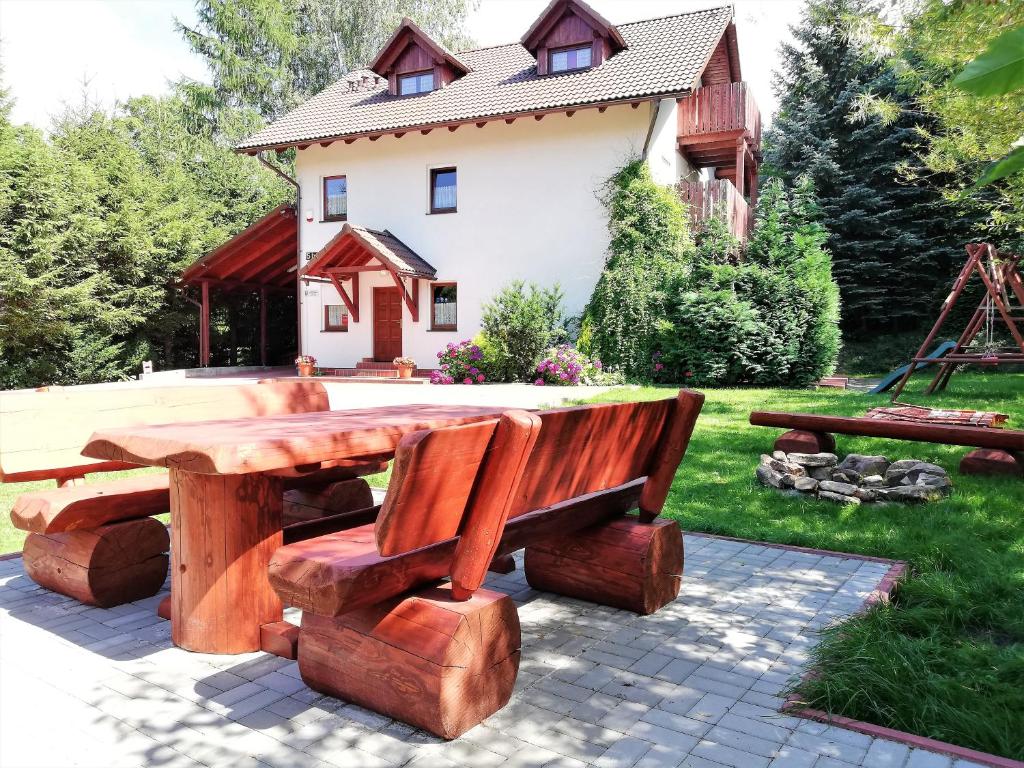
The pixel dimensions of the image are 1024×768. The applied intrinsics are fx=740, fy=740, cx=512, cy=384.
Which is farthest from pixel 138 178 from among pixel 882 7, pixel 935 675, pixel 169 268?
pixel 935 675

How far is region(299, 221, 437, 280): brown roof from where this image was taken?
17594 millimetres

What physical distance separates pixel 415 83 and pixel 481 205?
4.89 meters

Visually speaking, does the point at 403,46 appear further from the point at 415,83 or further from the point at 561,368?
the point at 561,368

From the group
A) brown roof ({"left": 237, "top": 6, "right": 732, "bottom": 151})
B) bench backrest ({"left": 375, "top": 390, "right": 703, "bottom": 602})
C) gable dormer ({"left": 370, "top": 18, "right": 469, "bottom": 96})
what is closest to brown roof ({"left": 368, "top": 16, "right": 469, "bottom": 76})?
gable dormer ({"left": 370, "top": 18, "right": 469, "bottom": 96})

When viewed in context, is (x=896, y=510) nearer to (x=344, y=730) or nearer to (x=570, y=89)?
(x=344, y=730)

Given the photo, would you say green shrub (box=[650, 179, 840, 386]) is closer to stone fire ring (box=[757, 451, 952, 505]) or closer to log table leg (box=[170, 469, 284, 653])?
stone fire ring (box=[757, 451, 952, 505])

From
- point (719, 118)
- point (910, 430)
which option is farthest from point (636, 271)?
point (910, 430)

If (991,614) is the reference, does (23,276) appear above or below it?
above

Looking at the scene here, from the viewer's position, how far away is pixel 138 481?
4.04 m

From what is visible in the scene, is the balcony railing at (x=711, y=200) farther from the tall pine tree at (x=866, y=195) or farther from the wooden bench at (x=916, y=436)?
the wooden bench at (x=916, y=436)

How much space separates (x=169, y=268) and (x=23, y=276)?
4768mm

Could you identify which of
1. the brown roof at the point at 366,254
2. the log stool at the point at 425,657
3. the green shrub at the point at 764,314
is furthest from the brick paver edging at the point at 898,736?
the brown roof at the point at 366,254

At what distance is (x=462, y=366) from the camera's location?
53.3 feet

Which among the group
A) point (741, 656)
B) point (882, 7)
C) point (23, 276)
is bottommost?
point (741, 656)
